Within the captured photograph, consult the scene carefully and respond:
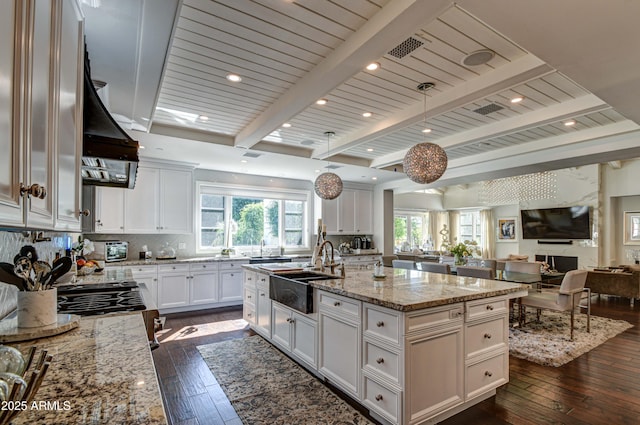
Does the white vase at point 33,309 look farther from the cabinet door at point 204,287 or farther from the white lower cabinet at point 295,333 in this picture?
the cabinet door at point 204,287

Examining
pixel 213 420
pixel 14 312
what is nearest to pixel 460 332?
pixel 213 420

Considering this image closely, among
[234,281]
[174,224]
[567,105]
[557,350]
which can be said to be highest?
[567,105]

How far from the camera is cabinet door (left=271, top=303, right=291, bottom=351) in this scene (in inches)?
136

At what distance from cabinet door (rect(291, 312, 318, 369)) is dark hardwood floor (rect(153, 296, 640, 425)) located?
0.77 meters

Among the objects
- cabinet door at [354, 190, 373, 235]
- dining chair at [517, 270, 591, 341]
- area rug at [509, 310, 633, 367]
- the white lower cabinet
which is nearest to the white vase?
the white lower cabinet

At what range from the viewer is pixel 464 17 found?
6.95 feet

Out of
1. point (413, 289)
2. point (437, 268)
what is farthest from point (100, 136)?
point (437, 268)

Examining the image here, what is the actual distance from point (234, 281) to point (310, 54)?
4583 millimetres

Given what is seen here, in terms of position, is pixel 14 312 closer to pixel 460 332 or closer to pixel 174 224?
pixel 460 332

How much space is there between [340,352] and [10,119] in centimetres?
251

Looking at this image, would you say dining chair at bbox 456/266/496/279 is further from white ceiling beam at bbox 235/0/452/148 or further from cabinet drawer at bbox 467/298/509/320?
white ceiling beam at bbox 235/0/452/148

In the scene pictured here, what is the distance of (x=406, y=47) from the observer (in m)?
2.45

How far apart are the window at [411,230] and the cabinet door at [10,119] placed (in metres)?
11.7

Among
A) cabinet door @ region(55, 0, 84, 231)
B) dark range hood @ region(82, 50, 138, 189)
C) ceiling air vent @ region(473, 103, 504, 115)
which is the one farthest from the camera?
ceiling air vent @ region(473, 103, 504, 115)
